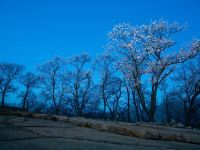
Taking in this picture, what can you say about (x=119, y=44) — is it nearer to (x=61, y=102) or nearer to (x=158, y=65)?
(x=158, y=65)

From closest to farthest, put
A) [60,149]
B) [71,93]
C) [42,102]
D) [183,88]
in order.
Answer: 1. [60,149]
2. [183,88]
3. [71,93]
4. [42,102]

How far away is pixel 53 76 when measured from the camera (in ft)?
190

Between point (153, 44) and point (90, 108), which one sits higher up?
point (153, 44)

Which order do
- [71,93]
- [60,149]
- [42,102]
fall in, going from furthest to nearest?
[42,102]
[71,93]
[60,149]

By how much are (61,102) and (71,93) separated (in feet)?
13.8

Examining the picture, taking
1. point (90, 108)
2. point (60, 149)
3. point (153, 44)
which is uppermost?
point (153, 44)

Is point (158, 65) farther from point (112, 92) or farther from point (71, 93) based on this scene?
point (71, 93)

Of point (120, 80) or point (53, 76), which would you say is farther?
point (53, 76)

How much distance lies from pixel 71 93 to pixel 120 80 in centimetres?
1269

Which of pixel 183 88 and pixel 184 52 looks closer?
pixel 184 52

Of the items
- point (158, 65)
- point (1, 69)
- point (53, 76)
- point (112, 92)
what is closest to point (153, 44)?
point (158, 65)

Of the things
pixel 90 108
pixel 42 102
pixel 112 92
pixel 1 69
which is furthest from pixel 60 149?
pixel 42 102

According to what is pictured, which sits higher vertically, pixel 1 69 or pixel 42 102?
pixel 1 69

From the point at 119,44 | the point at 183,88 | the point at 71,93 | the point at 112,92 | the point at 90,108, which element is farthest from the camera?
the point at 90,108
